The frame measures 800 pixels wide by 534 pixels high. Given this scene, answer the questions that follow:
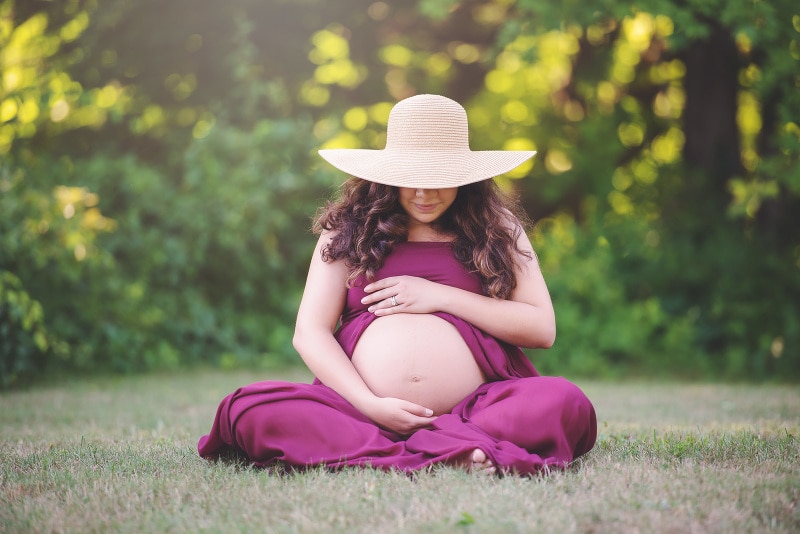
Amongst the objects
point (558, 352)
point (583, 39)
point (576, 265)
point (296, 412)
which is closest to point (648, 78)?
point (583, 39)

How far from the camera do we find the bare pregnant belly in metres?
3.58

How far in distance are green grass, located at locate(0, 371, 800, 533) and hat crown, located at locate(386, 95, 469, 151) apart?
1.35 metres

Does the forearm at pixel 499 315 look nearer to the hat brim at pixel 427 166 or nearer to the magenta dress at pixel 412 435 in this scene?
the magenta dress at pixel 412 435

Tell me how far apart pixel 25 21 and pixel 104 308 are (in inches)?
113

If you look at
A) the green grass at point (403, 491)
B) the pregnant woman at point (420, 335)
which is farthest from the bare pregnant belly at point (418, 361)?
the green grass at point (403, 491)

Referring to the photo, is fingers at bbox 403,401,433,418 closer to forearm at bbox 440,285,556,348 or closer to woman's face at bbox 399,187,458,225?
forearm at bbox 440,285,556,348

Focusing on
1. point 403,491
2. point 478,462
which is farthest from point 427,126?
point 403,491

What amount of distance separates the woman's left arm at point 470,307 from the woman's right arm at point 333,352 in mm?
171

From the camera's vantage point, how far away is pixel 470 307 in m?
3.73

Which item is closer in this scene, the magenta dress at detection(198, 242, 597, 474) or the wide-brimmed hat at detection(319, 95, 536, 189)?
the magenta dress at detection(198, 242, 597, 474)

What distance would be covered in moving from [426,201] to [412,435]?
941mm

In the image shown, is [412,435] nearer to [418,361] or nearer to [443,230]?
[418,361]

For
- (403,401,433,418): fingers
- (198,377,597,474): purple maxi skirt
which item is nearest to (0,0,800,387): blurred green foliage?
(198,377,597,474): purple maxi skirt

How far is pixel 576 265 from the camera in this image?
9500 mm
